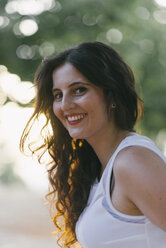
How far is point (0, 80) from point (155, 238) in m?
5.50

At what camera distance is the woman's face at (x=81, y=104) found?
197 centimetres

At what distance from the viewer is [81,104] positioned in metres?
1.96

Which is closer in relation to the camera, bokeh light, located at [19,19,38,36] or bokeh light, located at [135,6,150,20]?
bokeh light, located at [19,19,38,36]

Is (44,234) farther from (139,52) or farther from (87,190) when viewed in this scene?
(87,190)

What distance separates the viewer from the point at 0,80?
Answer: 6.75 metres

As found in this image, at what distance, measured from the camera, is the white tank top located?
Result: 64.4 inches

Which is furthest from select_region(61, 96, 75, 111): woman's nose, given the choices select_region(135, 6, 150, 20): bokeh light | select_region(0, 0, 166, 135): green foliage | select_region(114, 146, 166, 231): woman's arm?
select_region(135, 6, 150, 20): bokeh light

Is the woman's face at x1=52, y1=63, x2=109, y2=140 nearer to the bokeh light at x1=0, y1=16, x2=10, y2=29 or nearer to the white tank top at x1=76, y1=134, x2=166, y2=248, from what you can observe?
the white tank top at x1=76, y1=134, x2=166, y2=248

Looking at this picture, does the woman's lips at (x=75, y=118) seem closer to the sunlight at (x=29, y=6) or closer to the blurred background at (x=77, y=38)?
the blurred background at (x=77, y=38)

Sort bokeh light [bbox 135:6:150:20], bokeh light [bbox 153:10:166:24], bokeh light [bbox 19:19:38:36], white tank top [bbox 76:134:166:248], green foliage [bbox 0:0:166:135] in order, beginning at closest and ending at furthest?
white tank top [bbox 76:134:166:248], bokeh light [bbox 19:19:38:36], green foliage [bbox 0:0:166:135], bokeh light [bbox 135:6:150:20], bokeh light [bbox 153:10:166:24]

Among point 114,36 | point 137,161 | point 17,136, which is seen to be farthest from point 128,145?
point 17,136

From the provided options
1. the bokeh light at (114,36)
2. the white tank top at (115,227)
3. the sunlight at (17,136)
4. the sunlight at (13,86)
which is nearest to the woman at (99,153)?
the white tank top at (115,227)

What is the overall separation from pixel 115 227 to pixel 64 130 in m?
0.88

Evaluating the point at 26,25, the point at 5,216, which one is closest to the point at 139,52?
the point at 26,25
